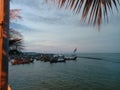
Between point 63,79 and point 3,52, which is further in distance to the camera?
point 63,79

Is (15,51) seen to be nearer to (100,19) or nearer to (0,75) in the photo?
(0,75)

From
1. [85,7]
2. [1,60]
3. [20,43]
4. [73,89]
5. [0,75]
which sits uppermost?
[85,7]

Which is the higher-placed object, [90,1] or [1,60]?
[90,1]

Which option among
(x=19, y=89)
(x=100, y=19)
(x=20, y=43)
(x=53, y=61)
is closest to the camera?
(x=100, y=19)

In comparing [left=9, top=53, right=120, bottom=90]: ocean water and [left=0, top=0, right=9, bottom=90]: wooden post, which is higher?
[left=0, top=0, right=9, bottom=90]: wooden post

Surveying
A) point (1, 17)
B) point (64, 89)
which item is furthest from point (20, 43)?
point (64, 89)

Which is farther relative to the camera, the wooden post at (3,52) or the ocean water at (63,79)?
the ocean water at (63,79)

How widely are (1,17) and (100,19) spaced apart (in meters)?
0.76

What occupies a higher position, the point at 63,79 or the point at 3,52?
the point at 3,52

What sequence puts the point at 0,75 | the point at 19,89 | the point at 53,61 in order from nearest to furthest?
1. the point at 0,75
2. the point at 19,89
3. the point at 53,61

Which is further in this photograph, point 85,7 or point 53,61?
point 53,61

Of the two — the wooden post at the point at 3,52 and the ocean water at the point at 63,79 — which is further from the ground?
the wooden post at the point at 3,52

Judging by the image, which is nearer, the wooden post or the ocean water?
the wooden post

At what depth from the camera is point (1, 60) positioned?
5.37 ft
